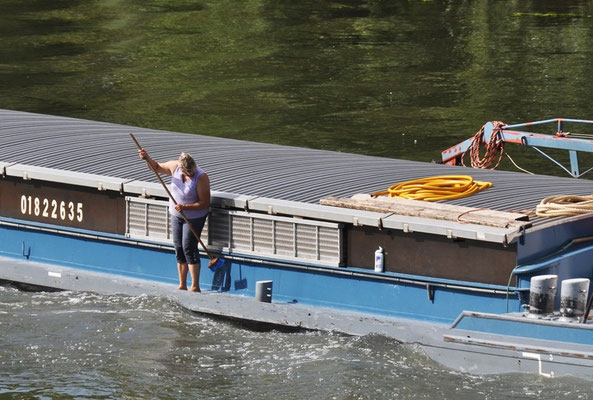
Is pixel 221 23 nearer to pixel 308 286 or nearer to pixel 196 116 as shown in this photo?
pixel 196 116

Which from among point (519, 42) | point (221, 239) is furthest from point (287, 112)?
point (221, 239)

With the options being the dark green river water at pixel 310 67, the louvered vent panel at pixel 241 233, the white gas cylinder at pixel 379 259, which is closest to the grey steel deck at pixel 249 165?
the louvered vent panel at pixel 241 233

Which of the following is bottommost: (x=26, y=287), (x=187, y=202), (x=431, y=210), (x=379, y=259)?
(x=26, y=287)

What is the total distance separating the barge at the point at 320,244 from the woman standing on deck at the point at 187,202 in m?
0.31

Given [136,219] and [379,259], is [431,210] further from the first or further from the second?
[136,219]

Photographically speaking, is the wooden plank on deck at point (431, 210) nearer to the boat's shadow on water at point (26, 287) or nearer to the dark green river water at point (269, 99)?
the dark green river water at point (269, 99)

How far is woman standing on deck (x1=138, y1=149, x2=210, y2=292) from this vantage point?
54.4 feet

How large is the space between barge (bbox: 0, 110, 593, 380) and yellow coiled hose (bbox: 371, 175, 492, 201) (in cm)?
20

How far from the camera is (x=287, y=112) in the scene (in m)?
31.7

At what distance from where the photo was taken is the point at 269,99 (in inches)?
1309

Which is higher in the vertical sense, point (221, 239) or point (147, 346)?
point (221, 239)

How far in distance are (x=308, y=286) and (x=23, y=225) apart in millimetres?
4696

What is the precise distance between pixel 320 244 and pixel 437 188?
172 cm

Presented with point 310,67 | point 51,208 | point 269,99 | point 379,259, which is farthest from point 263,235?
point 310,67
